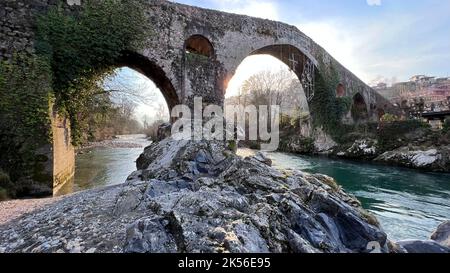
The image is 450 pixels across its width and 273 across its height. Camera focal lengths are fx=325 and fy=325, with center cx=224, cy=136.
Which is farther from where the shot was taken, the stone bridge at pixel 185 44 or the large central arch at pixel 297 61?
the large central arch at pixel 297 61

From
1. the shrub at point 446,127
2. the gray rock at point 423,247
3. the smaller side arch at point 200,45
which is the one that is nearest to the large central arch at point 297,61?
the smaller side arch at point 200,45

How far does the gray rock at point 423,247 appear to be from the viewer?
4781 mm

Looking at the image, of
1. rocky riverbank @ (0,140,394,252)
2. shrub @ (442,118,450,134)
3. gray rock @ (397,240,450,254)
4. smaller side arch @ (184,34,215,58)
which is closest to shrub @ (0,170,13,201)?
rocky riverbank @ (0,140,394,252)

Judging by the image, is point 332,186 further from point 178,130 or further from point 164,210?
point 178,130

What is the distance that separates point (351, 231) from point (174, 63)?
31.8 ft

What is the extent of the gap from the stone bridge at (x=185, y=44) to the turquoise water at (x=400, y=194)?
6.58 meters

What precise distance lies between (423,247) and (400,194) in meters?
6.53

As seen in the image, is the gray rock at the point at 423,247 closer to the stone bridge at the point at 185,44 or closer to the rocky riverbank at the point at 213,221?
the rocky riverbank at the point at 213,221

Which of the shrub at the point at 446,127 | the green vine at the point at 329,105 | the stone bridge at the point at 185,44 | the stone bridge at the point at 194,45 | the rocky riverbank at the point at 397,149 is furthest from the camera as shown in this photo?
the green vine at the point at 329,105

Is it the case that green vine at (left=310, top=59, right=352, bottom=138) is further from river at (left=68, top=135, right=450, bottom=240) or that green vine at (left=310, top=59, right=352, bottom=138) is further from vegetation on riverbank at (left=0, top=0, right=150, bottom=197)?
vegetation on riverbank at (left=0, top=0, right=150, bottom=197)

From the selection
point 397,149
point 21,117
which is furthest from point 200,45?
point 397,149

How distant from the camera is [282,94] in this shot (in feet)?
129

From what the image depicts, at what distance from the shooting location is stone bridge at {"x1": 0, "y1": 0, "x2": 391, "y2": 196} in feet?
29.6
